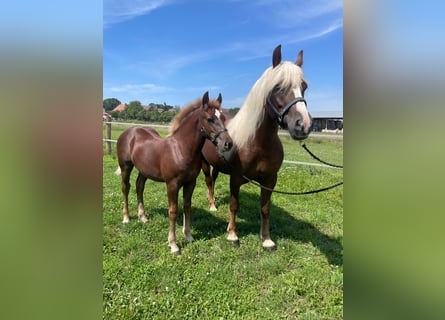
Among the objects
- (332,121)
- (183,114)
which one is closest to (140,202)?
(183,114)

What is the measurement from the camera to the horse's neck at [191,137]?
3.62m

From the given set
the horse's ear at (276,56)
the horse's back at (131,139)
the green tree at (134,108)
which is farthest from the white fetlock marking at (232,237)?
the green tree at (134,108)

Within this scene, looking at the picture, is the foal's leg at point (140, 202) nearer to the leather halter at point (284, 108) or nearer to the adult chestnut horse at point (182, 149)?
the adult chestnut horse at point (182, 149)

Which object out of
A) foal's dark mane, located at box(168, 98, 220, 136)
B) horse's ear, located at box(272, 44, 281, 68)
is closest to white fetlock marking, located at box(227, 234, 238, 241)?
foal's dark mane, located at box(168, 98, 220, 136)

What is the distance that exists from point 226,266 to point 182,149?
1.55m

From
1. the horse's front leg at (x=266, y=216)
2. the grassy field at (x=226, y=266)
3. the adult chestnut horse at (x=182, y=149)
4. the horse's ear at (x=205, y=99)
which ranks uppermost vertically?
the horse's ear at (x=205, y=99)

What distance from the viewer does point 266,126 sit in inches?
138

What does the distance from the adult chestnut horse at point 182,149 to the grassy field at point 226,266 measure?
427mm

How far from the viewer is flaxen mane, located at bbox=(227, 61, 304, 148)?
286cm
